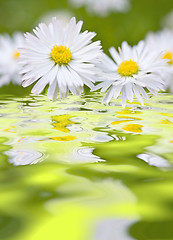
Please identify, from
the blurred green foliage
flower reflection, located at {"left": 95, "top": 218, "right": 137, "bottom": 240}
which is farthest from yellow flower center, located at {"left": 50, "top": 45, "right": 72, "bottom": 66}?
the blurred green foliage

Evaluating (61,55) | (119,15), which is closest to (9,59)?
(61,55)

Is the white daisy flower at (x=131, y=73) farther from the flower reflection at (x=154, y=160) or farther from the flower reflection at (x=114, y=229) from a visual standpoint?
the flower reflection at (x=114, y=229)

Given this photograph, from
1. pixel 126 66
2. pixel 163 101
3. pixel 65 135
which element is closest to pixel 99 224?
pixel 65 135

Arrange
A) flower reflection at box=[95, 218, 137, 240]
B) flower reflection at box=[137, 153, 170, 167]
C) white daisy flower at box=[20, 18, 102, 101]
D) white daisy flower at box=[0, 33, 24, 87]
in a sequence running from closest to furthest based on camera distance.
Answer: flower reflection at box=[95, 218, 137, 240] → flower reflection at box=[137, 153, 170, 167] → white daisy flower at box=[20, 18, 102, 101] → white daisy flower at box=[0, 33, 24, 87]

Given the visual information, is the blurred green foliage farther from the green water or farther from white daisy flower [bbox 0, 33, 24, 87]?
the green water

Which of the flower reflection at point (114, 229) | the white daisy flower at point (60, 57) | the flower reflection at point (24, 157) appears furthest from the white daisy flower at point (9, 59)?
the flower reflection at point (114, 229)

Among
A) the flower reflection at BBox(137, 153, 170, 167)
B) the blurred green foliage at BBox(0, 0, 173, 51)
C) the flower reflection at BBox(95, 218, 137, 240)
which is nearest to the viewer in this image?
the flower reflection at BBox(95, 218, 137, 240)
